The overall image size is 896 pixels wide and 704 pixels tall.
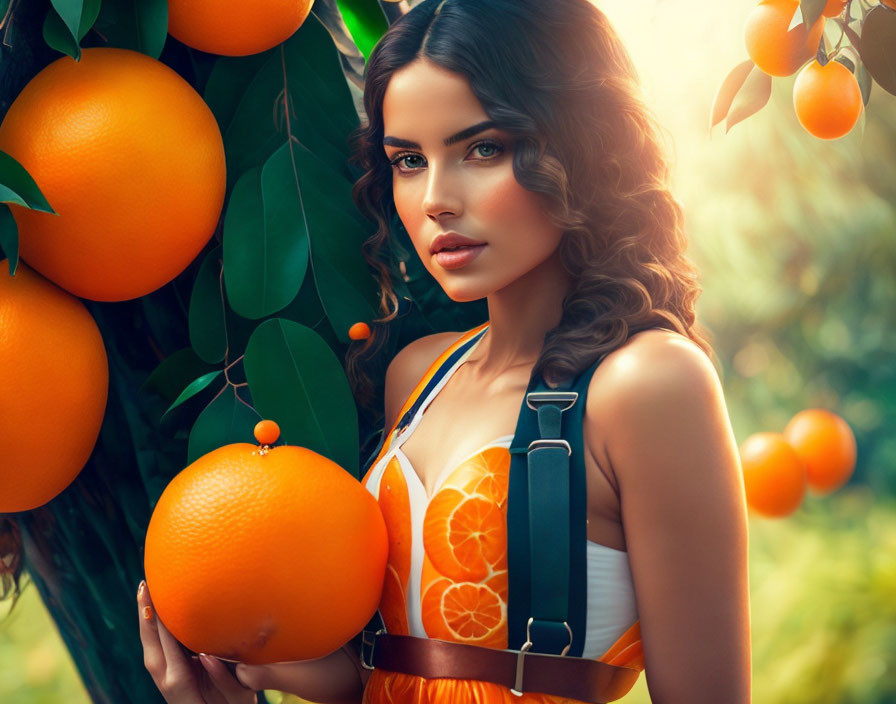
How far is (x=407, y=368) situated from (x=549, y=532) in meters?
0.24

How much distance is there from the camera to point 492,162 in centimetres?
60

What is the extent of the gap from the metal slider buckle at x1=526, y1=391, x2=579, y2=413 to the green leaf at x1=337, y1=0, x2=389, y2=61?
28 centimetres

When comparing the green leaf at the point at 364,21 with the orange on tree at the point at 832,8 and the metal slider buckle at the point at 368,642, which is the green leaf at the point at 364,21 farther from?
the metal slider buckle at the point at 368,642

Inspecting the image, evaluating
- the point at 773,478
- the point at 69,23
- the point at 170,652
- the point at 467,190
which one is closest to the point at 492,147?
the point at 467,190

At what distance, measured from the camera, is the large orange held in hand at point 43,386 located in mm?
517

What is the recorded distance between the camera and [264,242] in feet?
2.06

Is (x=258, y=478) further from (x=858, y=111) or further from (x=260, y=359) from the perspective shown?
(x=858, y=111)

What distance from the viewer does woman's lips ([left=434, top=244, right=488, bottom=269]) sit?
602mm

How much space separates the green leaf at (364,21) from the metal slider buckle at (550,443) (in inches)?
12.1

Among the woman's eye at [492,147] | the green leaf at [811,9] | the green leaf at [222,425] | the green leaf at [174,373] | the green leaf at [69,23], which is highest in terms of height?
the green leaf at [69,23]

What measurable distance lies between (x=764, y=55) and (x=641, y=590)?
32 centimetres

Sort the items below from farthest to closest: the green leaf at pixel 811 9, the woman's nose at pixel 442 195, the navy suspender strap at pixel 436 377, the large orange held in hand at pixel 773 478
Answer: the large orange held in hand at pixel 773 478 → the navy suspender strap at pixel 436 377 → the woman's nose at pixel 442 195 → the green leaf at pixel 811 9

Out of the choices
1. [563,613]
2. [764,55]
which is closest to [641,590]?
[563,613]

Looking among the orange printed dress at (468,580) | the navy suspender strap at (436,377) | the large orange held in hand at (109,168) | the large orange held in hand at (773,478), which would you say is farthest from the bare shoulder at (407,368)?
the large orange held in hand at (773,478)
